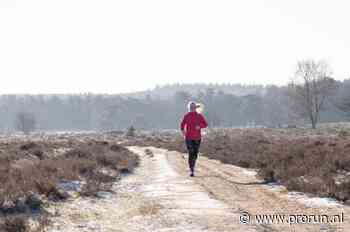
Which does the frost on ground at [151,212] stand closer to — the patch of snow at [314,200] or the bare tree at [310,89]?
the patch of snow at [314,200]

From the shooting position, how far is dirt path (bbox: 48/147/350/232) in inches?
312

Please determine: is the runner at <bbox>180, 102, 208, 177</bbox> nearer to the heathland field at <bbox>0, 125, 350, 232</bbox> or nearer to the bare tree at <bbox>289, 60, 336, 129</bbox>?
the heathland field at <bbox>0, 125, 350, 232</bbox>

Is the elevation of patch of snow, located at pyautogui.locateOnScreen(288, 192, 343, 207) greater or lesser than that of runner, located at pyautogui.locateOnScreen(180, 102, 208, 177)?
lesser

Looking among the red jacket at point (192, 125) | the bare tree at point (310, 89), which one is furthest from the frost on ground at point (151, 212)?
the bare tree at point (310, 89)

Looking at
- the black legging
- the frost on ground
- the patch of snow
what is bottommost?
the patch of snow

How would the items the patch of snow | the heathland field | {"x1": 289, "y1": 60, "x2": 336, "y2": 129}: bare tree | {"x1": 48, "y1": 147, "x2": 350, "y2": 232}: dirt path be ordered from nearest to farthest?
{"x1": 48, "y1": 147, "x2": 350, "y2": 232}: dirt path, the heathland field, the patch of snow, {"x1": 289, "y1": 60, "x2": 336, "y2": 129}: bare tree

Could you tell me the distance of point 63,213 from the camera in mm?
9422

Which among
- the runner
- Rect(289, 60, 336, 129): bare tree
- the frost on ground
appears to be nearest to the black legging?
the runner

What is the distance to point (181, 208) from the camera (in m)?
9.48

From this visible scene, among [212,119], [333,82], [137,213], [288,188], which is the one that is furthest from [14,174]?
[212,119]

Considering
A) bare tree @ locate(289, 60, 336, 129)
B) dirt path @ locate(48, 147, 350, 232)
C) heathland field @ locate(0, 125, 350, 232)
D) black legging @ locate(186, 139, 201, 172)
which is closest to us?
dirt path @ locate(48, 147, 350, 232)

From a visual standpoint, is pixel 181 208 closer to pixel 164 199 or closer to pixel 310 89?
pixel 164 199

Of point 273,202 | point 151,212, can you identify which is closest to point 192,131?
point 273,202

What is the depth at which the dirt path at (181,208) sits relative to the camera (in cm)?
793
